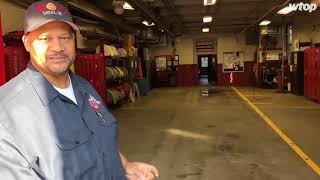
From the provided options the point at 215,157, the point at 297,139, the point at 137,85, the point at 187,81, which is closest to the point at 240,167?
the point at 215,157

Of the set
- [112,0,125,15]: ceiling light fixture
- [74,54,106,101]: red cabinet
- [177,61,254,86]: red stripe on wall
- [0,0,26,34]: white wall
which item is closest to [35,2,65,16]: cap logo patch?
[0,0,26,34]: white wall

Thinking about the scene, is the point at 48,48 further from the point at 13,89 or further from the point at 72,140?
the point at 72,140

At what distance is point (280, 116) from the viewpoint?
10.2 metres

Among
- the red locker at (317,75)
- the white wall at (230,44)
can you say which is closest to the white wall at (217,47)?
the white wall at (230,44)

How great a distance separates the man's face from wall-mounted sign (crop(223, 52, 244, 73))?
2254 centimetres

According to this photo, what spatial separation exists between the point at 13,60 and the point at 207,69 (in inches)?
963

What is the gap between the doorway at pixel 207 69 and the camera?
87.1 feet

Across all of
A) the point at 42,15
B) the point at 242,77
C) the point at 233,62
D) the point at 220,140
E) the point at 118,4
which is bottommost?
the point at 220,140

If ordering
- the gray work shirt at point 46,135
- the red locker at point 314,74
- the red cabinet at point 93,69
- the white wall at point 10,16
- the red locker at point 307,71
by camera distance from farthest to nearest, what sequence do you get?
1. the red locker at point 307,71
2. the red locker at point 314,74
3. the red cabinet at point 93,69
4. the white wall at point 10,16
5. the gray work shirt at point 46,135

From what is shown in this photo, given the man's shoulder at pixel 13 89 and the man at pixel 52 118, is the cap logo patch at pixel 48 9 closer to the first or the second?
the man at pixel 52 118

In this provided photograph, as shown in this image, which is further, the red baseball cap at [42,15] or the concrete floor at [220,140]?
the concrete floor at [220,140]

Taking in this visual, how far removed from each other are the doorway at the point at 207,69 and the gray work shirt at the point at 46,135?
24.9m

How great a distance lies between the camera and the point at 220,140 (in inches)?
295

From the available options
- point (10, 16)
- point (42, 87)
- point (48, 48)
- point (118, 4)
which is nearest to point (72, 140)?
point (42, 87)
